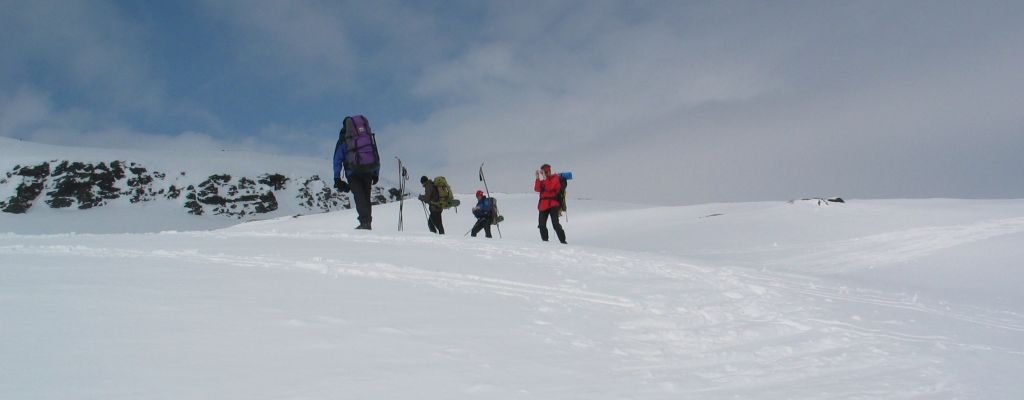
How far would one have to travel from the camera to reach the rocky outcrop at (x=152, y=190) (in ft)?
148

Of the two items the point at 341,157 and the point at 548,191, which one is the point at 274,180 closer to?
the point at 341,157

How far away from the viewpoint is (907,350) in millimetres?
3070

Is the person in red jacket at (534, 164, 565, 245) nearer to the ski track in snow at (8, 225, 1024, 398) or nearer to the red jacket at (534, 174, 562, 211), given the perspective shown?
the red jacket at (534, 174, 562, 211)

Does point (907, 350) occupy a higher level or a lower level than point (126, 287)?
lower

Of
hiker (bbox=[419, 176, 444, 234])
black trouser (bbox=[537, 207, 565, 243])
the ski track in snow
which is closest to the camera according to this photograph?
the ski track in snow

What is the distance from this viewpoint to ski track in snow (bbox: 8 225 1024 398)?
8.54 ft

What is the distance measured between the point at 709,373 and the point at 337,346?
1605mm

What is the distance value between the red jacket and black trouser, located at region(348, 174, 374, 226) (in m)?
2.81

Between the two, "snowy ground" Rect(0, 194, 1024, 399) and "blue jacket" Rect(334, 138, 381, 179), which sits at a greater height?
"blue jacket" Rect(334, 138, 381, 179)

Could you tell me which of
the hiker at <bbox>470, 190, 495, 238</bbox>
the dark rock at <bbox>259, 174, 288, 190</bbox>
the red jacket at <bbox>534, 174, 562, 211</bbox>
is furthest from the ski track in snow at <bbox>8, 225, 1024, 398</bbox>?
the dark rock at <bbox>259, 174, 288, 190</bbox>

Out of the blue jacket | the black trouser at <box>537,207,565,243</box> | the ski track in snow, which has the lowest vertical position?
the ski track in snow

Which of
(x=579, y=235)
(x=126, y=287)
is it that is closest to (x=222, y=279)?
(x=126, y=287)

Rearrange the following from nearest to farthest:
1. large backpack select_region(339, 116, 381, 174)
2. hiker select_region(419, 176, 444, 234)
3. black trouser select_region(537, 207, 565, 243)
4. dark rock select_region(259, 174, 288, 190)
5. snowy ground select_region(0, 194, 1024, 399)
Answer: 1. snowy ground select_region(0, 194, 1024, 399)
2. large backpack select_region(339, 116, 381, 174)
3. black trouser select_region(537, 207, 565, 243)
4. hiker select_region(419, 176, 444, 234)
5. dark rock select_region(259, 174, 288, 190)

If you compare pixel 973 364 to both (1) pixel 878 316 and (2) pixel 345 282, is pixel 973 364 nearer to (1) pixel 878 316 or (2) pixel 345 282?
(1) pixel 878 316
